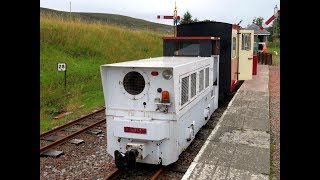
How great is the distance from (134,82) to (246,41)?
29.2 feet

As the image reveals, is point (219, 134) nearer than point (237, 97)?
Yes

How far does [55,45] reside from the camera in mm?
21406

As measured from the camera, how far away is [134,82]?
6.40 meters

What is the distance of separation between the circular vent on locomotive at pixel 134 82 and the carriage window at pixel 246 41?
8137mm

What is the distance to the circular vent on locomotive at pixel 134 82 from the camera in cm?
637

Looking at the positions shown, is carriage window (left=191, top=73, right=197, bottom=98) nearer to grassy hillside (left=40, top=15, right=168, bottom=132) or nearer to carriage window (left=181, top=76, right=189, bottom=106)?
carriage window (left=181, top=76, right=189, bottom=106)

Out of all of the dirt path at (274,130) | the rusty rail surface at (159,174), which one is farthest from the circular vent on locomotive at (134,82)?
the dirt path at (274,130)

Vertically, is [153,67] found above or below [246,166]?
above

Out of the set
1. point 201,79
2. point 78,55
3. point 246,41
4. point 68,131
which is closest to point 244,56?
point 246,41

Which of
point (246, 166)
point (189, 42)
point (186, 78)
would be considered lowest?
point (246, 166)

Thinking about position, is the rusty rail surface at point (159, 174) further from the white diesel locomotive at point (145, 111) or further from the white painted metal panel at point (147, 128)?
the white painted metal panel at point (147, 128)
